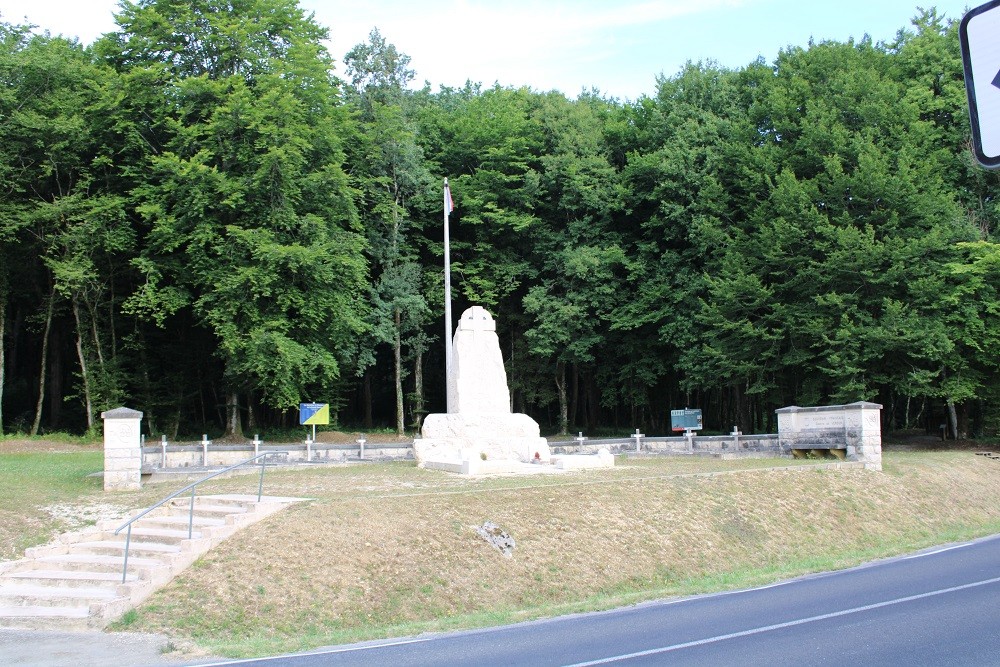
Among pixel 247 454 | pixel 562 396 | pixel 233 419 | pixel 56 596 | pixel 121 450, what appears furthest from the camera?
pixel 562 396

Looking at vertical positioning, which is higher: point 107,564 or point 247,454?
point 247,454

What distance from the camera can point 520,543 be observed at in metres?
15.4

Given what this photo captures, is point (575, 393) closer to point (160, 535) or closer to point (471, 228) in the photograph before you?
point (471, 228)

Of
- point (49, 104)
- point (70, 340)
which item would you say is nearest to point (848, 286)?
point (49, 104)

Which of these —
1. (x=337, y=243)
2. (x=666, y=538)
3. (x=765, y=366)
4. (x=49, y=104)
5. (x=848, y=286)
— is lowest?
(x=666, y=538)

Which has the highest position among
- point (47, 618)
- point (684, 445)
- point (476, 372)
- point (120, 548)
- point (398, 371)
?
point (398, 371)

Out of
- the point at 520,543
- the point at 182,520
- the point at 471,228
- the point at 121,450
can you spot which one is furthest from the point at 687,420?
the point at 182,520

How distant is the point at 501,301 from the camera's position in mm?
46594

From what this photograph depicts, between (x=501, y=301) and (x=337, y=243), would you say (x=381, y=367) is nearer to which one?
(x=501, y=301)

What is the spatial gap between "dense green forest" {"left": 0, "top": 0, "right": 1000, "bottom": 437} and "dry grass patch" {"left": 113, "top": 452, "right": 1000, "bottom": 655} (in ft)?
38.6

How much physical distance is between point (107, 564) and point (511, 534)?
6.97 meters

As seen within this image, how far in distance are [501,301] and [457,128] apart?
9876 millimetres

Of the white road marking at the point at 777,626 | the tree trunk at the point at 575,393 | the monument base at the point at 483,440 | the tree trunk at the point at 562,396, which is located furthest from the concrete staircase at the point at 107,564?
the tree trunk at the point at 575,393

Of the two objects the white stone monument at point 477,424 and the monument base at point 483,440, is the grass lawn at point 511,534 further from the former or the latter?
the white stone monument at point 477,424
